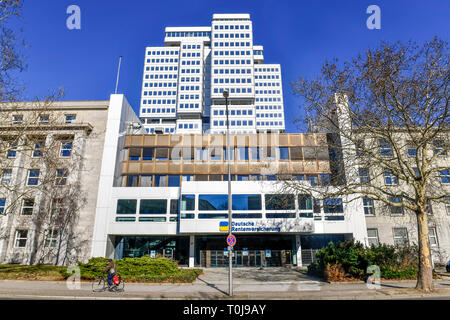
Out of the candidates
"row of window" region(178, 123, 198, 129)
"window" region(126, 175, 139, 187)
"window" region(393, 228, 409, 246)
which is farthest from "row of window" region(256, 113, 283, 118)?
"window" region(126, 175, 139, 187)

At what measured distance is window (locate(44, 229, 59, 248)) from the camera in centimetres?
2823

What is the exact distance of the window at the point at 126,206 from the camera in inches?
1159

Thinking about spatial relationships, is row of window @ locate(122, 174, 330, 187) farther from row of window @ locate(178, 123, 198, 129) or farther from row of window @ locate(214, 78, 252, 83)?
row of window @ locate(178, 123, 198, 129)

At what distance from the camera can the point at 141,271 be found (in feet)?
58.1

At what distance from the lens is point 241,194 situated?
29.0 metres

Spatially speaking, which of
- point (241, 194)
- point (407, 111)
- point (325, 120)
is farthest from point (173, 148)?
point (407, 111)

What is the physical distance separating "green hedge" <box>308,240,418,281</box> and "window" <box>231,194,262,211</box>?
10.5 meters

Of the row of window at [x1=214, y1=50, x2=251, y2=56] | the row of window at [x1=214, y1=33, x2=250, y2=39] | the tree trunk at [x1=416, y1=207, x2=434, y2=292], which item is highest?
the row of window at [x1=214, y1=33, x2=250, y2=39]

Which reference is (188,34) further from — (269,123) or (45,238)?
(45,238)

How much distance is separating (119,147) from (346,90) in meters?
26.2

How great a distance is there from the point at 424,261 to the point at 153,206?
24.4m

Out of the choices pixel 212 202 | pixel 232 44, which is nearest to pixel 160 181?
pixel 212 202

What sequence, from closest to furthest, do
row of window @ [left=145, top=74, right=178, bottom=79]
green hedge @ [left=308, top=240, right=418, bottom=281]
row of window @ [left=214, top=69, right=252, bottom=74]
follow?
green hedge @ [left=308, top=240, right=418, bottom=281] < row of window @ [left=214, top=69, right=252, bottom=74] < row of window @ [left=145, top=74, right=178, bottom=79]
